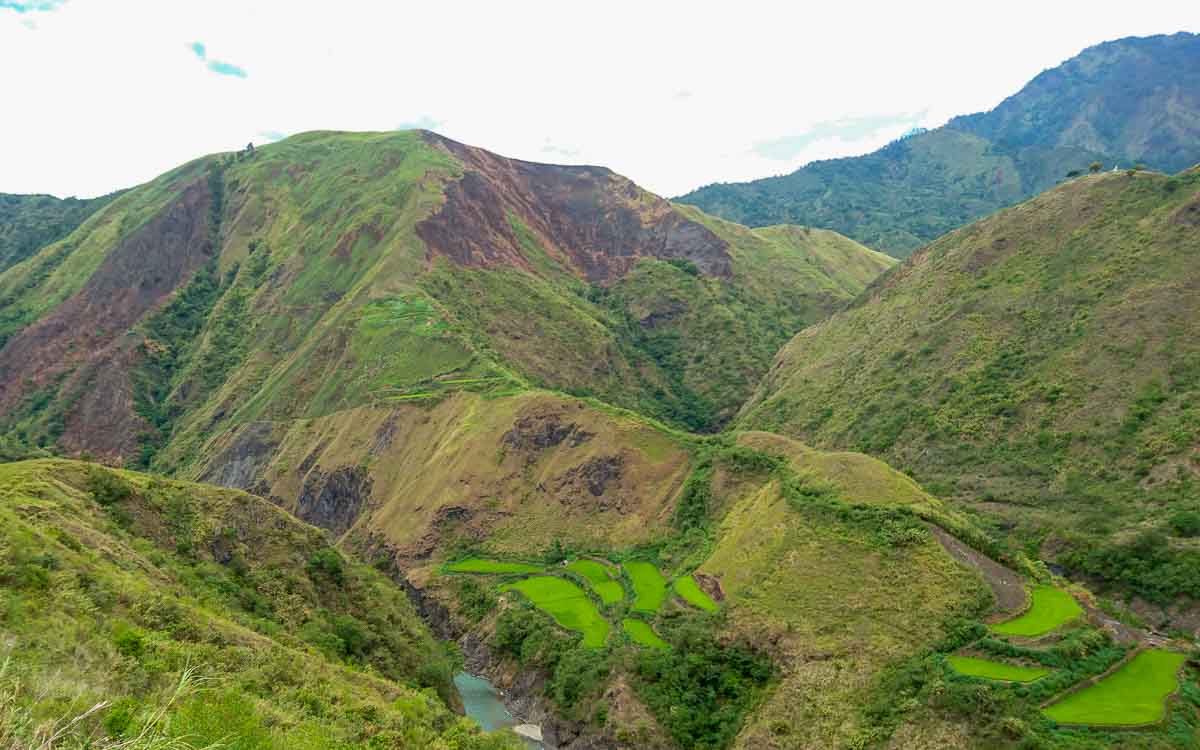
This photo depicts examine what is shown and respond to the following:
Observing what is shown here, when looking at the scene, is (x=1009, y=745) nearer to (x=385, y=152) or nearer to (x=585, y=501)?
(x=585, y=501)

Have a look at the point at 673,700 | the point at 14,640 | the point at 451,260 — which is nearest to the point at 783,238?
the point at 451,260

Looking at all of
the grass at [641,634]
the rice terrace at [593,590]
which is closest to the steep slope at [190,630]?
the rice terrace at [593,590]

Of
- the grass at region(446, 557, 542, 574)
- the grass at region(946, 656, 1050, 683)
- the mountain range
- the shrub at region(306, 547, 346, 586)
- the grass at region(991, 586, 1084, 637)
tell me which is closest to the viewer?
the mountain range

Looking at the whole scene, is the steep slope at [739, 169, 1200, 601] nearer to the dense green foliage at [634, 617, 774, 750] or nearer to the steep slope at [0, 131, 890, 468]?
the dense green foliage at [634, 617, 774, 750]

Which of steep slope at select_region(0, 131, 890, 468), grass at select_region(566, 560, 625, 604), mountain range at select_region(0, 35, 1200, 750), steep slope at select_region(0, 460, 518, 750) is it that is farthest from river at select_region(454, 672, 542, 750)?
steep slope at select_region(0, 131, 890, 468)

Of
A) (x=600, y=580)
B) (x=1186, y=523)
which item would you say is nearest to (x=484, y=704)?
(x=600, y=580)
